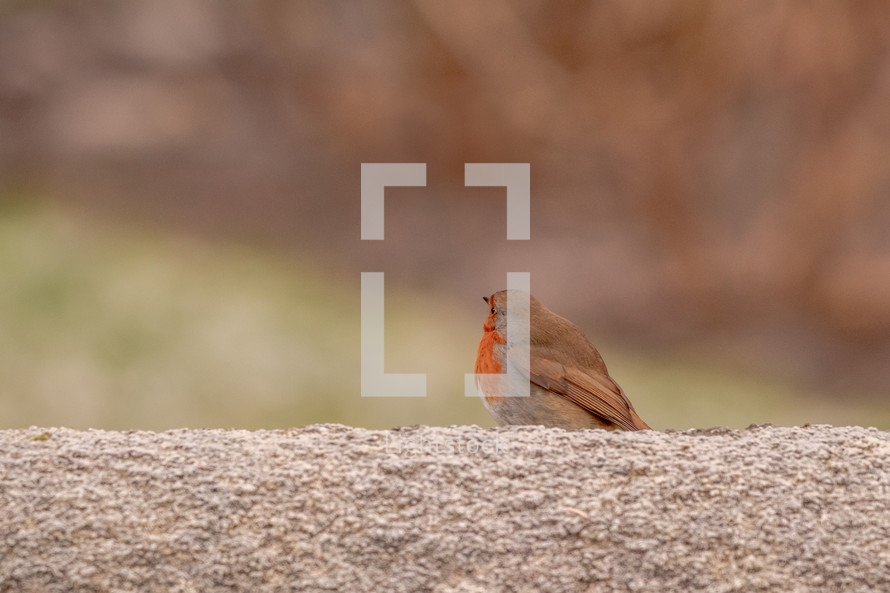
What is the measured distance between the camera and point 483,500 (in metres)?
1.67

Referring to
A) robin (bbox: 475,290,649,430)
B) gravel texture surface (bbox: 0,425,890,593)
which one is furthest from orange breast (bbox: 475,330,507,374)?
gravel texture surface (bbox: 0,425,890,593)

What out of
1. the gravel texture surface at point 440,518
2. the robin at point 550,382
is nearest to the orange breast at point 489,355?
the robin at point 550,382

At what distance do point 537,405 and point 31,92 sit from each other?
9.68 ft

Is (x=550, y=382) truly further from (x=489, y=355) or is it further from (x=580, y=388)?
(x=489, y=355)

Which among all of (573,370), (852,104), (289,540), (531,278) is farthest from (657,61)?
(289,540)

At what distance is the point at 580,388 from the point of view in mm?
2322

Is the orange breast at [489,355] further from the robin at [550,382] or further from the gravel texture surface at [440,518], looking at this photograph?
the gravel texture surface at [440,518]

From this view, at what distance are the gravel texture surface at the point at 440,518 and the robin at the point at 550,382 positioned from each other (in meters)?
0.49

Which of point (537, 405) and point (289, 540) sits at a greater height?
point (537, 405)

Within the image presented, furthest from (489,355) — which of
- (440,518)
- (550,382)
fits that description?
(440,518)

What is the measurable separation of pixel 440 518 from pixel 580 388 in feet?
2.57

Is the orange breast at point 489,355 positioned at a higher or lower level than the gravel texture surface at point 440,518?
higher

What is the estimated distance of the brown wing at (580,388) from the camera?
2.30m

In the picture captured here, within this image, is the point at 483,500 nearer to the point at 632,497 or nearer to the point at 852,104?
the point at 632,497
